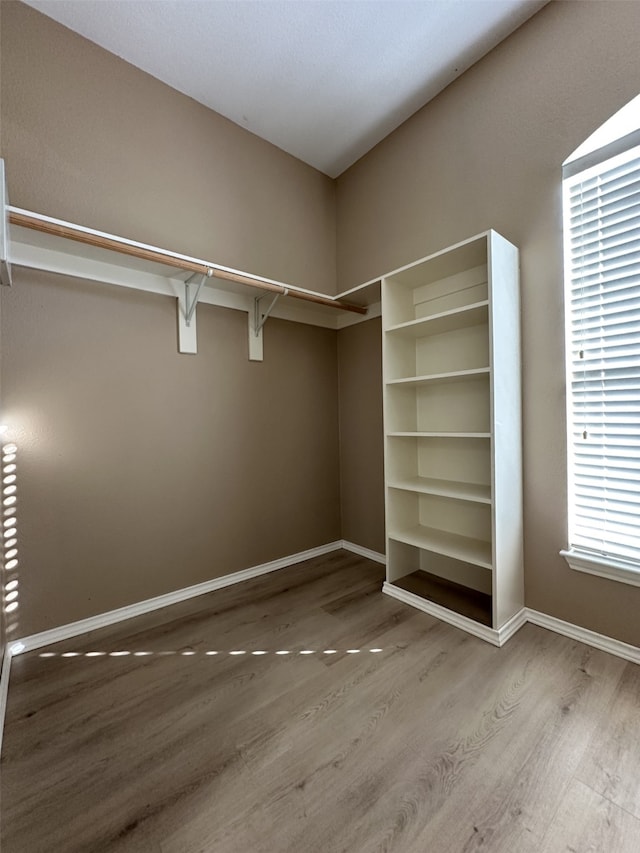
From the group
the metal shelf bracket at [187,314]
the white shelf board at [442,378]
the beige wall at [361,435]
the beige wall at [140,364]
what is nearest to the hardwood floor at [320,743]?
the beige wall at [140,364]

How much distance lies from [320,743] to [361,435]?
72.9 inches

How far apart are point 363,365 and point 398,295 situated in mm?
631

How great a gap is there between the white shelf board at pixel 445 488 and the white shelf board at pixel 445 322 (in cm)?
89

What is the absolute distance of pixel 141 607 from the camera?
1912 mm

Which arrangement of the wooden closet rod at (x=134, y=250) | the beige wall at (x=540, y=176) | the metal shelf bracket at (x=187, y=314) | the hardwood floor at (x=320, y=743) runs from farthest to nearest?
the metal shelf bracket at (x=187, y=314) → the beige wall at (x=540, y=176) → the wooden closet rod at (x=134, y=250) → the hardwood floor at (x=320, y=743)

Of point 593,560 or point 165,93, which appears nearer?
point 593,560

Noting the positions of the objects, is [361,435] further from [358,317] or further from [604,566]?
[604,566]

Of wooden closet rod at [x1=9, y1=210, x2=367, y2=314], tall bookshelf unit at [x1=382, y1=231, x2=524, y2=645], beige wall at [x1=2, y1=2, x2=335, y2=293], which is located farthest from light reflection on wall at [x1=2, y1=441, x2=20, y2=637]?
tall bookshelf unit at [x1=382, y1=231, x2=524, y2=645]

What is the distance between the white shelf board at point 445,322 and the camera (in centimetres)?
174

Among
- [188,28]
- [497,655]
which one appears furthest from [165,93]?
[497,655]

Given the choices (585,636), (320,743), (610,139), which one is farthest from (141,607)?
(610,139)

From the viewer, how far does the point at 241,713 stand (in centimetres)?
126

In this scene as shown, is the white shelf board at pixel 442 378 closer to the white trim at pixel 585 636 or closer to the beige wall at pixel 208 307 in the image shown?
the beige wall at pixel 208 307

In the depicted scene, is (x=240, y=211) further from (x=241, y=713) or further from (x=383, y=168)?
(x=241, y=713)
